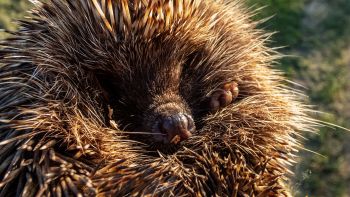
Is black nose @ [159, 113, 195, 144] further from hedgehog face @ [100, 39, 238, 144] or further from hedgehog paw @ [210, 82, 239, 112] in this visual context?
hedgehog paw @ [210, 82, 239, 112]

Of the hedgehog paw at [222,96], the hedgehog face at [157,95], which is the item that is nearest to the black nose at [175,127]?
the hedgehog face at [157,95]

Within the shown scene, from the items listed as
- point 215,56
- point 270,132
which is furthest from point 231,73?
point 270,132

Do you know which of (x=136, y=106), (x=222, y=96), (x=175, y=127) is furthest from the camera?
(x=222, y=96)

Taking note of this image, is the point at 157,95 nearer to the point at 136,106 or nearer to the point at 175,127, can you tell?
the point at 136,106

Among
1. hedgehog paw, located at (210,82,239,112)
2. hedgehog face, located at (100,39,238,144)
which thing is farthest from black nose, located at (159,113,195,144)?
hedgehog paw, located at (210,82,239,112)

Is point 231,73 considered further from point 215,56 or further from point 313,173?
point 313,173

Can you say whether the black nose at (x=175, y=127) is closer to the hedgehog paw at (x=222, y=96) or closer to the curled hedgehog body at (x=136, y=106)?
the curled hedgehog body at (x=136, y=106)

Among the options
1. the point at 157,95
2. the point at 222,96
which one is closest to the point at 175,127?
the point at 157,95
